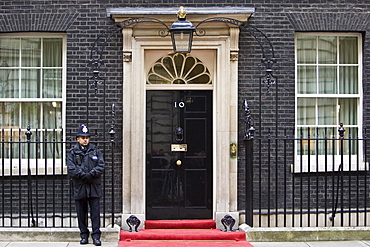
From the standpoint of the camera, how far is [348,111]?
34.0 ft

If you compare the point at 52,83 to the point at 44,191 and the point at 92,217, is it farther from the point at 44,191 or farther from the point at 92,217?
the point at 92,217

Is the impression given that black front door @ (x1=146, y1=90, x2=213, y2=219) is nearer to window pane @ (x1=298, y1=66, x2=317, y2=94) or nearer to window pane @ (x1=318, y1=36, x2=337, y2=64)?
window pane @ (x1=298, y1=66, x2=317, y2=94)

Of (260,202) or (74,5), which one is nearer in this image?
(260,202)

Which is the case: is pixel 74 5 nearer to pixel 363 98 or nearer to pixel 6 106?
pixel 6 106

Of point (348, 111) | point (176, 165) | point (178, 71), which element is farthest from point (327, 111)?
point (176, 165)

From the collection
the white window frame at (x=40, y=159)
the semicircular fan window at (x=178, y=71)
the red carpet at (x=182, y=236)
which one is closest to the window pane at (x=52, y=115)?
the white window frame at (x=40, y=159)

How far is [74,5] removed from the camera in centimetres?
997

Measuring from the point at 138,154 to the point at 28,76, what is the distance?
2.41m

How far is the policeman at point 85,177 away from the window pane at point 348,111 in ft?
14.6

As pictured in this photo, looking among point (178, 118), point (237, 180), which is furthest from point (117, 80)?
point (237, 180)

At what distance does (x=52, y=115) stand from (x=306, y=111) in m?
4.46

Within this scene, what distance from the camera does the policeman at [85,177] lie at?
8398mm

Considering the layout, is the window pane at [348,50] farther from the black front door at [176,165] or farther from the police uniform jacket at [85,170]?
the police uniform jacket at [85,170]

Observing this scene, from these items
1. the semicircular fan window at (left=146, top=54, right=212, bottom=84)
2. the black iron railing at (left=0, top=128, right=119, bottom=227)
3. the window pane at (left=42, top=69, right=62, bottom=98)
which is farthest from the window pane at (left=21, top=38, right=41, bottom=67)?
the semicircular fan window at (left=146, top=54, right=212, bottom=84)
